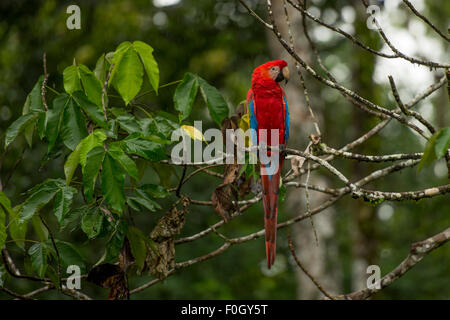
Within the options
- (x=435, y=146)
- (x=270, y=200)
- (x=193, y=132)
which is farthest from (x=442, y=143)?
(x=193, y=132)

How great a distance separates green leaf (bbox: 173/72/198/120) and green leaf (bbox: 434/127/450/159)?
121 centimetres

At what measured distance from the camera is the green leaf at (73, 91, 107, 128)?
2.09m

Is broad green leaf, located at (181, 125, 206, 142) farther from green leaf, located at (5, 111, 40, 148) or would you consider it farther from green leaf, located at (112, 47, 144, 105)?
green leaf, located at (5, 111, 40, 148)

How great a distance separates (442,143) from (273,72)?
1.50 m

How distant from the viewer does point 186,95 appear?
2.41m

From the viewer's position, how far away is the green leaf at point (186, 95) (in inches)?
93.0

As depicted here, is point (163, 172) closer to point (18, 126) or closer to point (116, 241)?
point (116, 241)

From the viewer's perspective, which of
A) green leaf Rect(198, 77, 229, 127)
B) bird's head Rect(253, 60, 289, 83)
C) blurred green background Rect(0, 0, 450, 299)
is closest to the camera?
green leaf Rect(198, 77, 229, 127)

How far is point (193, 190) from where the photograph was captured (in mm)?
6633

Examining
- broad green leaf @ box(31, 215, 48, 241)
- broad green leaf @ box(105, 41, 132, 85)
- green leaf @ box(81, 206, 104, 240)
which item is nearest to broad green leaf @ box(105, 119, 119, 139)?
broad green leaf @ box(105, 41, 132, 85)

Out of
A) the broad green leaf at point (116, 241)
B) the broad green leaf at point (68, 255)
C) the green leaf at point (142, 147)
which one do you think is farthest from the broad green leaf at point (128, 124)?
the broad green leaf at point (68, 255)

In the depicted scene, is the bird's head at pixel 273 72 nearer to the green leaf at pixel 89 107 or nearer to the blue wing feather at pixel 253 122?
the blue wing feather at pixel 253 122

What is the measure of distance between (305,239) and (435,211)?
3679 mm
